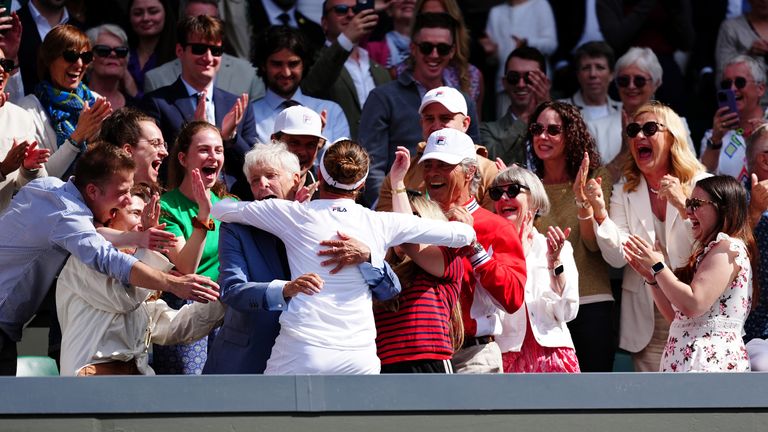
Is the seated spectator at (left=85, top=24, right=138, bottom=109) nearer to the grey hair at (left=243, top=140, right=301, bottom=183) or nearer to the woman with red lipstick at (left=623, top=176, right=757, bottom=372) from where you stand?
the grey hair at (left=243, top=140, right=301, bottom=183)

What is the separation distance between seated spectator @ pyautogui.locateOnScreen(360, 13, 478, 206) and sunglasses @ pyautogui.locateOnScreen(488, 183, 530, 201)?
4.61 ft

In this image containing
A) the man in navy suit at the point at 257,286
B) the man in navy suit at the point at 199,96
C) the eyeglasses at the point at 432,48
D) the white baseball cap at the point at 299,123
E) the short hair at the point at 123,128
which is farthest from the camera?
the eyeglasses at the point at 432,48

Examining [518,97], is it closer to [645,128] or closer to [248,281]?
[645,128]

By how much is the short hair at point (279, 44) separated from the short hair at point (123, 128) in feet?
5.58

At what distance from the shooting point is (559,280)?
642 cm

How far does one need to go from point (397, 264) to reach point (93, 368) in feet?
4.58

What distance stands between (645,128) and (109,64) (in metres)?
3.46

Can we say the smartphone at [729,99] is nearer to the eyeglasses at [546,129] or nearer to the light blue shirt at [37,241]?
the eyeglasses at [546,129]

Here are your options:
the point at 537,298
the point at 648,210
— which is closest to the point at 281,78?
the point at 648,210

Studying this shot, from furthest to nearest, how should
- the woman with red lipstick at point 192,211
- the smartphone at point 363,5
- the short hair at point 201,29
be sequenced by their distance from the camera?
the smartphone at point 363,5
the short hair at point 201,29
the woman with red lipstick at point 192,211

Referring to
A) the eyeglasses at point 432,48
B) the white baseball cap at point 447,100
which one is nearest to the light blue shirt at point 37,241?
the white baseball cap at point 447,100

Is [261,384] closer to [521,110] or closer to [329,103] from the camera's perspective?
[329,103]

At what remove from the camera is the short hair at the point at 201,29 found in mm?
8008

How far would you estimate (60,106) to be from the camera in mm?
7543
